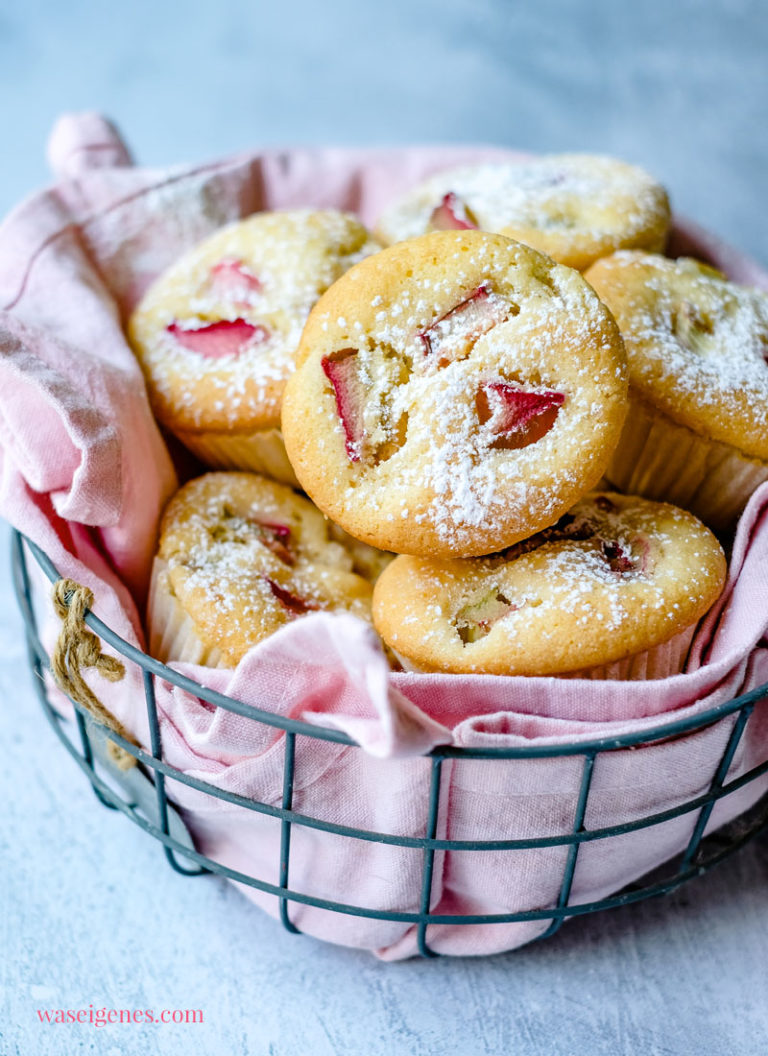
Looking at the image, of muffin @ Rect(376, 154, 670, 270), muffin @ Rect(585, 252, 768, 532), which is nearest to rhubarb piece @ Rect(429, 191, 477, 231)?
muffin @ Rect(376, 154, 670, 270)

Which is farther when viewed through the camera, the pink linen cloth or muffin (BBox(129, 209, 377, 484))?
muffin (BBox(129, 209, 377, 484))

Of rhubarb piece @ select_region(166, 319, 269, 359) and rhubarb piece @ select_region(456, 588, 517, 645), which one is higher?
rhubarb piece @ select_region(166, 319, 269, 359)

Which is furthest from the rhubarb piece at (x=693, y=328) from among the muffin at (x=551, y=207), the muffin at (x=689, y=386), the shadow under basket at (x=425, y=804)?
the shadow under basket at (x=425, y=804)

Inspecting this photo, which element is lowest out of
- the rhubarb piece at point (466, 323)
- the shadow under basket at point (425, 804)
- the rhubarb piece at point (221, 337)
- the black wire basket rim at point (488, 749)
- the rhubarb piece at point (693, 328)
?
the shadow under basket at point (425, 804)

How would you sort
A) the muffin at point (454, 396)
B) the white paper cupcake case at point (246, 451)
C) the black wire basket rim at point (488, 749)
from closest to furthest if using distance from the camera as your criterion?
the black wire basket rim at point (488, 749)
the muffin at point (454, 396)
the white paper cupcake case at point (246, 451)

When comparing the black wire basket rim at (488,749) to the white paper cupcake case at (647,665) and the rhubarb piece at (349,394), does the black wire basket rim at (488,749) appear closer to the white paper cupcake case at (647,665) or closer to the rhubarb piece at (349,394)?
the white paper cupcake case at (647,665)

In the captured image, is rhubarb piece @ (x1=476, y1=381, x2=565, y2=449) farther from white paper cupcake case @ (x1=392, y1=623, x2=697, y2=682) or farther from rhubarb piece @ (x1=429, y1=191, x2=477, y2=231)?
rhubarb piece @ (x1=429, y1=191, x2=477, y2=231)

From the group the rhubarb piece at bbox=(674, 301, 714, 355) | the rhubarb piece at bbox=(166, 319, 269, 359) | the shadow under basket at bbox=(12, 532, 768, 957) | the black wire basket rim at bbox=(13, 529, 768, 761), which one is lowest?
the shadow under basket at bbox=(12, 532, 768, 957)

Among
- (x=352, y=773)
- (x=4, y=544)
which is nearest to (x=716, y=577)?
(x=352, y=773)
